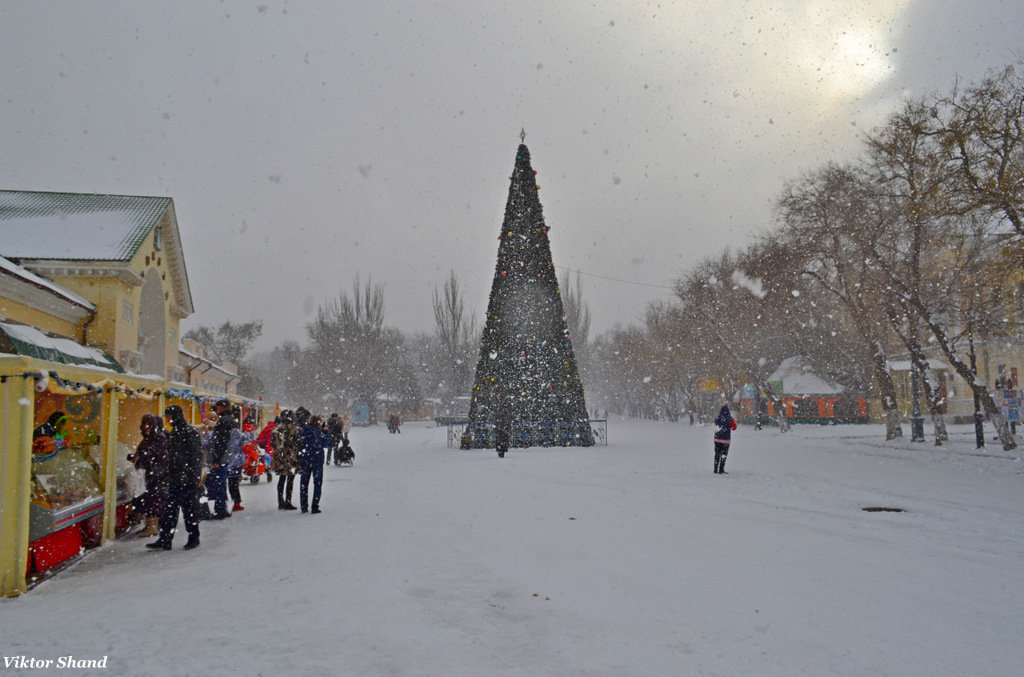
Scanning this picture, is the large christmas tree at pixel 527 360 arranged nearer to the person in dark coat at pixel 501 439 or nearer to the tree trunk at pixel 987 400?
the person in dark coat at pixel 501 439

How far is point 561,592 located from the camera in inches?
225

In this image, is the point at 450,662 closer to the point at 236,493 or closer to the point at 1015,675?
the point at 1015,675

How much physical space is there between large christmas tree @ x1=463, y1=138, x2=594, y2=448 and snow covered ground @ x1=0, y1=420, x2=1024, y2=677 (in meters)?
12.8

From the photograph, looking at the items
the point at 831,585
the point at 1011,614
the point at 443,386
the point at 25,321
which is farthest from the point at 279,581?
the point at 443,386

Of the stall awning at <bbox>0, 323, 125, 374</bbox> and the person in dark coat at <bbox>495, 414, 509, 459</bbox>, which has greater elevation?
the stall awning at <bbox>0, 323, 125, 374</bbox>

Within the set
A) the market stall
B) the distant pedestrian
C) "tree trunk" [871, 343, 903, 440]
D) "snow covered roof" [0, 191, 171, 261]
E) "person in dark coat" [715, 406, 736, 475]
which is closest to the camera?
the market stall

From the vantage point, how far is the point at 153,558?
7285 millimetres

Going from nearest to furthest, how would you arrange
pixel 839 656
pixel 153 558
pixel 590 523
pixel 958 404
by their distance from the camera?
1. pixel 839 656
2. pixel 153 558
3. pixel 590 523
4. pixel 958 404

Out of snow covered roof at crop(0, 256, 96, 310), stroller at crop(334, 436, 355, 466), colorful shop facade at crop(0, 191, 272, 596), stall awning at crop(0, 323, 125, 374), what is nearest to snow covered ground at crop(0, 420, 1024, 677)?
colorful shop facade at crop(0, 191, 272, 596)

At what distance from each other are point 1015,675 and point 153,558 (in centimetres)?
771

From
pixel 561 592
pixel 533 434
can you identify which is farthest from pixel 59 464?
pixel 533 434

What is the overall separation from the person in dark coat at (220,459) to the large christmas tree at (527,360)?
45.2 ft

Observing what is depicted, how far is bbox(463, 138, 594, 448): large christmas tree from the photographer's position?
2414 centimetres

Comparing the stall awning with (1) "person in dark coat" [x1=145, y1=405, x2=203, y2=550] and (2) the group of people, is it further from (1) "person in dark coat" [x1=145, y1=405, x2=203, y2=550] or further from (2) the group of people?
(1) "person in dark coat" [x1=145, y1=405, x2=203, y2=550]
